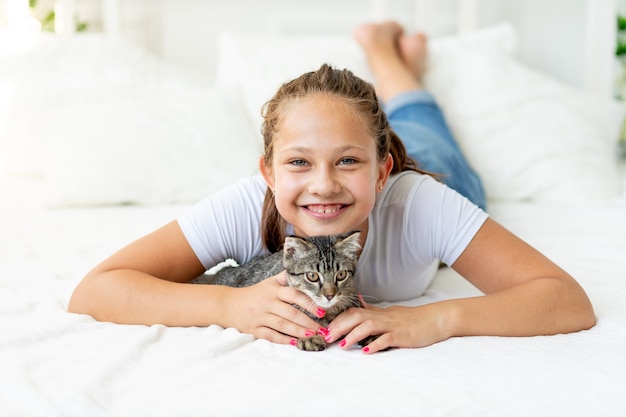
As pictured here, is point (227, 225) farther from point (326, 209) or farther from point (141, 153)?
point (141, 153)

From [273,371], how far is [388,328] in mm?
229

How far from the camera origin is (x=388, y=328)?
117 centimetres

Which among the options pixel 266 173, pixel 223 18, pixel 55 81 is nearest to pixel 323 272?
pixel 266 173

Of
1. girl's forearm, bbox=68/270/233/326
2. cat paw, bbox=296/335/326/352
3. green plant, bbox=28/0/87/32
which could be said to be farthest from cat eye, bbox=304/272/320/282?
green plant, bbox=28/0/87/32

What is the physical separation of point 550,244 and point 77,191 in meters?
1.52

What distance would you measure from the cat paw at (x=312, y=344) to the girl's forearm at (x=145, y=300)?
0.19 meters

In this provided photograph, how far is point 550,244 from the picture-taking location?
1.91 meters

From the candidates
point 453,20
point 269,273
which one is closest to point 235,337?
point 269,273

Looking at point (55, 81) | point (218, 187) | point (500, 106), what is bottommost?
point (218, 187)

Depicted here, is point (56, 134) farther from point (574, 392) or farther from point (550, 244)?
point (574, 392)

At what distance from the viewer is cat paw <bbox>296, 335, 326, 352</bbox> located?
3.80 ft

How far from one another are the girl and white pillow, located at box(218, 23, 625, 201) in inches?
40.4

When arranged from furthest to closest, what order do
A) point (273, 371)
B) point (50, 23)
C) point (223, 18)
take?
1. point (223, 18)
2. point (50, 23)
3. point (273, 371)

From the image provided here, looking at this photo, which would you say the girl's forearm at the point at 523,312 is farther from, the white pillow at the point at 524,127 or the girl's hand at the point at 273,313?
the white pillow at the point at 524,127
